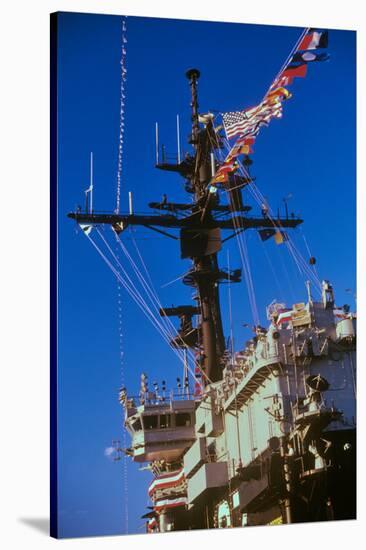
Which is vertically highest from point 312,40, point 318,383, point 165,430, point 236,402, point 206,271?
point 312,40

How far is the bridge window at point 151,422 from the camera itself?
491 inches

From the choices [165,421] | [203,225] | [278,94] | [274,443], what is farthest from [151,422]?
[278,94]

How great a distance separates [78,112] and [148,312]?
2295mm

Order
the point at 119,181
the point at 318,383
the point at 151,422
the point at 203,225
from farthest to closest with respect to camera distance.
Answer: the point at 151,422 → the point at 203,225 → the point at 318,383 → the point at 119,181

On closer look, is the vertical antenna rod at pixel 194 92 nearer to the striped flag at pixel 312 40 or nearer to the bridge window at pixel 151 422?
the striped flag at pixel 312 40

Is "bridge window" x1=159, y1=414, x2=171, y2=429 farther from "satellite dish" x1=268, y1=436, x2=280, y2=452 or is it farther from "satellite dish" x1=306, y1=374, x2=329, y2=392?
"satellite dish" x1=306, y1=374, x2=329, y2=392

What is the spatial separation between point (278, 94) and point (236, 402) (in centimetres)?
359

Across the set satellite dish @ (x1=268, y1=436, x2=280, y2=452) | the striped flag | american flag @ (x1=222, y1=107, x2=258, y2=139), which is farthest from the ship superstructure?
the striped flag

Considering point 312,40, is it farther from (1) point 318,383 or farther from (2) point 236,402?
(2) point 236,402

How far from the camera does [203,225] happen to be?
41.0 ft

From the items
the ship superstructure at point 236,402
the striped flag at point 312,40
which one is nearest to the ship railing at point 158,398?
the ship superstructure at point 236,402

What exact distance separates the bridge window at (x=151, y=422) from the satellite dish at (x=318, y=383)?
187 cm

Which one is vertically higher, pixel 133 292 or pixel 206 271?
pixel 206 271

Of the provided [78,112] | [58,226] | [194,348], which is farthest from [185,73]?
[194,348]
